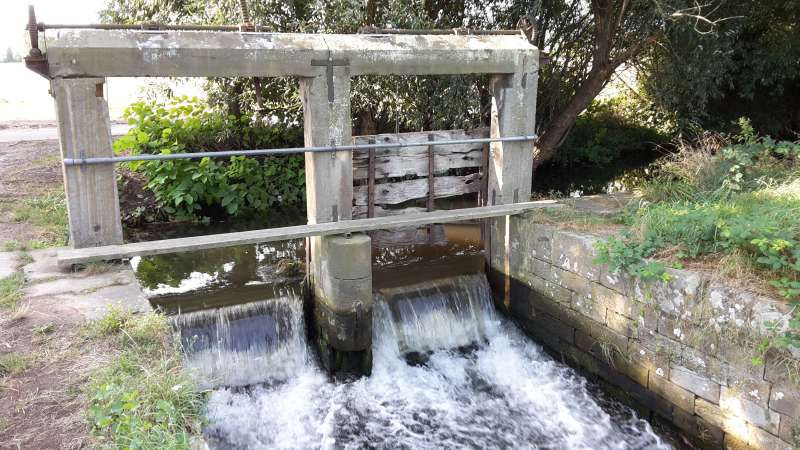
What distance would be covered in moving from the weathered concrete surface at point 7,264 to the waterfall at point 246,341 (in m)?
1.37

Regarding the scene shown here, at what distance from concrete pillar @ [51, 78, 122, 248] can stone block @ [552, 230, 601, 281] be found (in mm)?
4095

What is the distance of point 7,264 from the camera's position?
17.1 ft

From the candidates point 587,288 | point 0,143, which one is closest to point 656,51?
point 587,288

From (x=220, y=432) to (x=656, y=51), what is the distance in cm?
975

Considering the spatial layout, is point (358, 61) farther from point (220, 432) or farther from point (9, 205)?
point (9, 205)

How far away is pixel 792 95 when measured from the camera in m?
14.0

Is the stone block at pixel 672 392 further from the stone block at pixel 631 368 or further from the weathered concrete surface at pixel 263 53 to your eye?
the weathered concrete surface at pixel 263 53

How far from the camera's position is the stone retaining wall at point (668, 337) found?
4164mm

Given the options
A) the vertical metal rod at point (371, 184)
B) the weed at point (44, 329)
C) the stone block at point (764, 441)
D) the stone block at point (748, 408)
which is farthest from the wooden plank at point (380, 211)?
the stone block at point (764, 441)

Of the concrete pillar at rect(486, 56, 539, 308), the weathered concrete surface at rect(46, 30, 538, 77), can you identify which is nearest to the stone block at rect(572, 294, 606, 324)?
the concrete pillar at rect(486, 56, 539, 308)

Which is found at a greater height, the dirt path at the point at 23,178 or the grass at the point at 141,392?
the dirt path at the point at 23,178

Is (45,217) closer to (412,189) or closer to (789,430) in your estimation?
(412,189)

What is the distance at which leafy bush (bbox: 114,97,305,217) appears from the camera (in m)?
9.08

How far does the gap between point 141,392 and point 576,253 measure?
399 cm
